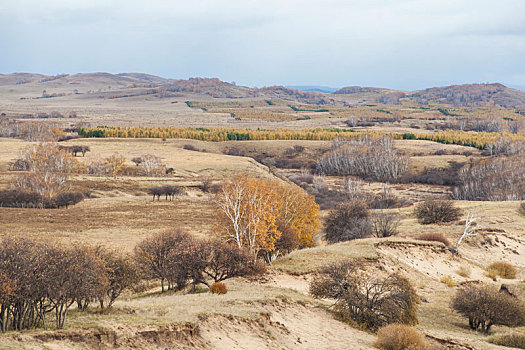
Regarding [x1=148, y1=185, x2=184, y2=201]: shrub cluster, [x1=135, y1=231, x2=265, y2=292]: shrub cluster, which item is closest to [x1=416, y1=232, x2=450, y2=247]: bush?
[x1=135, y1=231, x2=265, y2=292]: shrub cluster

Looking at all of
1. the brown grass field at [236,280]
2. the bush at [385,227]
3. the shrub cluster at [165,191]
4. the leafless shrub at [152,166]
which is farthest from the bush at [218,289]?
the leafless shrub at [152,166]

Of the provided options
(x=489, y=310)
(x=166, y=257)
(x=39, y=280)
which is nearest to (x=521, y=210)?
(x=489, y=310)

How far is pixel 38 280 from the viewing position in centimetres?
1669

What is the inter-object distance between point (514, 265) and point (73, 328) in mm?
44779

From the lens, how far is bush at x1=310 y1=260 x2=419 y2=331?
24.4m

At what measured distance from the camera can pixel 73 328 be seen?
16688mm

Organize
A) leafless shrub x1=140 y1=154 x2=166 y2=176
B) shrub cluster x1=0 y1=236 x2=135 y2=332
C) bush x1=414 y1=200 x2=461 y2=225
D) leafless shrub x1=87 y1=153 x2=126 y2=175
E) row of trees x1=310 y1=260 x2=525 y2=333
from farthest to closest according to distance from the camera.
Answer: leafless shrub x1=87 y1=153 x2=126 y2=175 → leafless shrub x1=140 y1=154 x2=166 y2=176 → bush x1=414 y1=200 x2=461 y2=225 → row of trees x1=310 y1=260 x2=525 y2=333 → shrub cluster x1=0 y1=236 x2=135 y2=332

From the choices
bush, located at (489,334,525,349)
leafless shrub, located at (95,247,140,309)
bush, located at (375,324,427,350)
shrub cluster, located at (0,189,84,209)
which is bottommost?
shrub cluster, located at (0,189,84,209)

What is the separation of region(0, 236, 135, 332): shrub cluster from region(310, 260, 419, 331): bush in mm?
12978

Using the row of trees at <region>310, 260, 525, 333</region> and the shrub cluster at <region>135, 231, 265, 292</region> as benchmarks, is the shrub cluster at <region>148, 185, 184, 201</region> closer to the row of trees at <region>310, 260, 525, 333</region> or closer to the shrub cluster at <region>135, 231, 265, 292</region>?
the shrub cluster at <region>135, 231, 265, 292</region>

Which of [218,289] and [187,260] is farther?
[187,260]

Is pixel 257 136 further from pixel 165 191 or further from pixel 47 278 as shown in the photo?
pixel 47 278

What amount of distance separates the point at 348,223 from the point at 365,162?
98105mm

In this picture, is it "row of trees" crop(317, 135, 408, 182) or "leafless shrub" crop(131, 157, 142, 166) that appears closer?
"leafless shrub" crop(131, 157, 142, 166)
